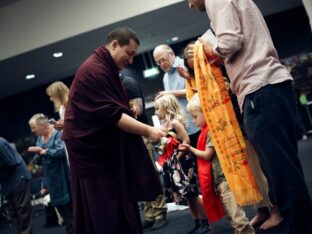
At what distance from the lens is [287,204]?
5.15 ft

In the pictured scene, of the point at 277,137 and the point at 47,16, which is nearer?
the point at 277,137

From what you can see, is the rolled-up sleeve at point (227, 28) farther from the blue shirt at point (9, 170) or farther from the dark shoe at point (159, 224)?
the blue shirt at point (9, 170)

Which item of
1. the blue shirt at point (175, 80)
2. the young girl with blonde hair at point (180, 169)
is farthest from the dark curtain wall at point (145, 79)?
the young girl with blonde hair at point (180, 169)

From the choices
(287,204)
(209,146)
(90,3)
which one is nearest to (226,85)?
(209,146)

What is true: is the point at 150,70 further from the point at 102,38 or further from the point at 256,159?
the point at 256,159

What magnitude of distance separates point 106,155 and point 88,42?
5576 millimetres

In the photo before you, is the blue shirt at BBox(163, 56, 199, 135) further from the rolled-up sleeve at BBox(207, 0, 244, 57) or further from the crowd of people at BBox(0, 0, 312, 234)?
the rolled-up sleeve at BBox(207, 0, 244, 57)

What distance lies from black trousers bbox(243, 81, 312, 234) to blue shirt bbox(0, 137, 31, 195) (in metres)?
2.94

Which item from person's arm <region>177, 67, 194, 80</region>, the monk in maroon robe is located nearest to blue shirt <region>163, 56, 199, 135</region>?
person's arm <region>177, 67, 194, 80</region>

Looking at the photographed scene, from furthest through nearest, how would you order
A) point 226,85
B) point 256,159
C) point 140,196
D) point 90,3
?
point 90,3 < point 256,159 < point 226,85 < point 140,196

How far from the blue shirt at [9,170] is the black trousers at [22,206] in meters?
0.05

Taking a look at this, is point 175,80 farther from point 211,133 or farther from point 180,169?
point 211,133

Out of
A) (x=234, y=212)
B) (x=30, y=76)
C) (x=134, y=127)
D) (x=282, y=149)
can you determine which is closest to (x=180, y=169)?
(x=234, y=212)

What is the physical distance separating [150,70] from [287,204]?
8537 mm
